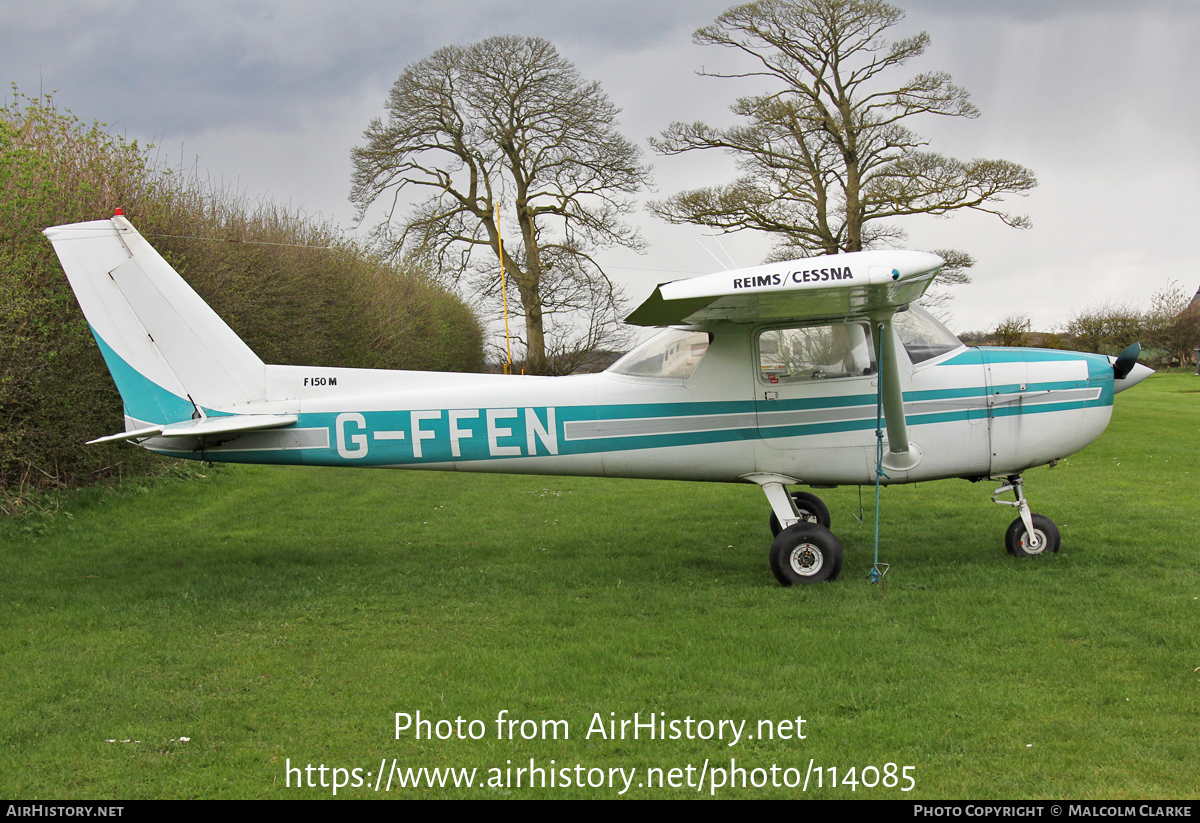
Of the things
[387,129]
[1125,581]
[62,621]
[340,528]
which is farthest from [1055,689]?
[387,129]

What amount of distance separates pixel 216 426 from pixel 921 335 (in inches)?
236

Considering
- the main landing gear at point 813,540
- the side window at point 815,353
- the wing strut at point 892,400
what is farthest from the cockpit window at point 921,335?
the main landing gear at point 813,540

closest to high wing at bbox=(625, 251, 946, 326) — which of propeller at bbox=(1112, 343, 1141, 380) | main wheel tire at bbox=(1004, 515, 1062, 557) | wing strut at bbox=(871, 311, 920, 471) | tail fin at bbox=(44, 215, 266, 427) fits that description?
wing strut at bbox=(871, 311, 920, 471)

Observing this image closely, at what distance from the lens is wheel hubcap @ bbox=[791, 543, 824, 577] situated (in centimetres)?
712

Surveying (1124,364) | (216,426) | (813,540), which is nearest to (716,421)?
(813,540)

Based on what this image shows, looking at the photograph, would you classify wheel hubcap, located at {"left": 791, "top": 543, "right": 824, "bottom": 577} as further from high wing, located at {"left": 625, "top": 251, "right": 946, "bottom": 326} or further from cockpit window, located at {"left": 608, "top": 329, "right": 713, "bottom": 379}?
high wing, located at {"left": 625, "top": 251, "right": 946, "bottom": 326}

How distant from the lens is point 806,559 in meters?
7.14

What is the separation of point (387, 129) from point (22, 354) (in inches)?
665

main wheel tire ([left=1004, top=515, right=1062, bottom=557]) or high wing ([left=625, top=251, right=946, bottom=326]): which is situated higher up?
high wing ([left=625, top=251, right=946, bottom=326])

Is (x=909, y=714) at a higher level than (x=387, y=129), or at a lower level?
lower

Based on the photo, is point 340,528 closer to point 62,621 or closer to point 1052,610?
point 62,621

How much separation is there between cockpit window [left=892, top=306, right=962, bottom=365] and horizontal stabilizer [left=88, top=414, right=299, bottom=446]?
5248 mm

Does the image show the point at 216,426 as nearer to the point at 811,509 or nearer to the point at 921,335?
the point at 811,509

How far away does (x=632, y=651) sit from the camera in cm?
557
